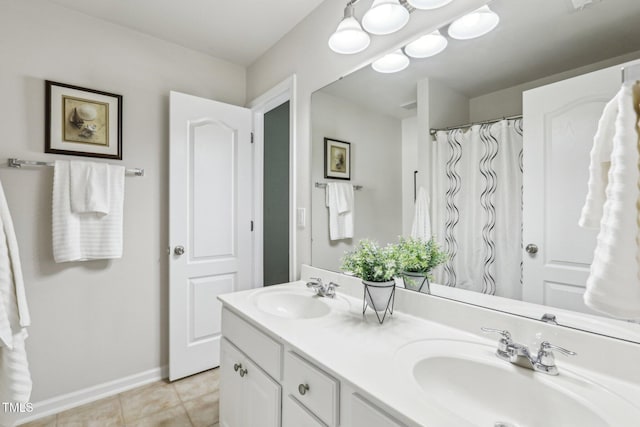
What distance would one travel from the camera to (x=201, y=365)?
7.18 ft

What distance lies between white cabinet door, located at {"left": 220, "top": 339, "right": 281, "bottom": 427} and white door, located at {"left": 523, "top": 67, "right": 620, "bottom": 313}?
94cm

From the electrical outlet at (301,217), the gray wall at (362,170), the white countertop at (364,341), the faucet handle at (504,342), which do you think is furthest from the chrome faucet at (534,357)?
the electrical outlet at (301,217)

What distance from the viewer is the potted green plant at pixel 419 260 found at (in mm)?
1188

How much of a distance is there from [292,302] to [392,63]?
4.11ft

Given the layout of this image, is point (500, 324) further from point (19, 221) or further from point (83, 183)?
point (19, 221)

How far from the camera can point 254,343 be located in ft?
3.89

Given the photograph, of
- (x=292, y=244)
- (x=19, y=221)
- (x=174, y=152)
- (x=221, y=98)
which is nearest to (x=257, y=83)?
(x=221, y=98)

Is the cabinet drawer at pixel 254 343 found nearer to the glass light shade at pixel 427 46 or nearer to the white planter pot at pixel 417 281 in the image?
the white planter pot at pixel 417 281

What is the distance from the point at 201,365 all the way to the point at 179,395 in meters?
0.26

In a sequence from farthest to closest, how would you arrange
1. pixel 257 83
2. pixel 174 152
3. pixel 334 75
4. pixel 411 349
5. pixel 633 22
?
pixel 257 83 < pixel 174 152 < pixel 334 75 < pixel 411 349 < pixel 633 22

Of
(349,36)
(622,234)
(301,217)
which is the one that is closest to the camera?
(622,234)

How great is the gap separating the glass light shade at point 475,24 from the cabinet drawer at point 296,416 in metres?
1.39

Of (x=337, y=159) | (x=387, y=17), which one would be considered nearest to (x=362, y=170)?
(x=337, y=159)

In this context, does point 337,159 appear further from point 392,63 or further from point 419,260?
point 419,260
